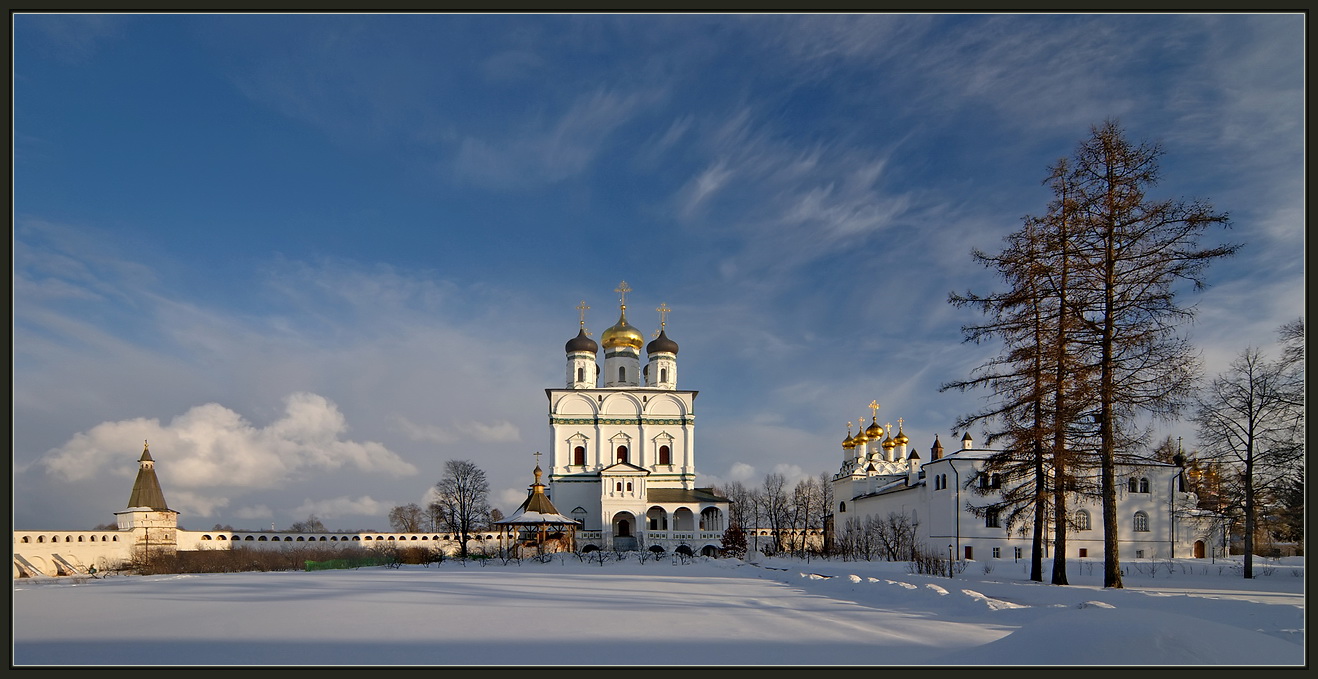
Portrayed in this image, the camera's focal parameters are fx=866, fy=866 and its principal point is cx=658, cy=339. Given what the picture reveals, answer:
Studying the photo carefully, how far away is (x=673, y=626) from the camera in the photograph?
1113cm

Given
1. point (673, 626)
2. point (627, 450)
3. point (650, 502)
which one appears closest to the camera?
point (673, 626)

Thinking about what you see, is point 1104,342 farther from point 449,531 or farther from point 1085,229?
point 449,531

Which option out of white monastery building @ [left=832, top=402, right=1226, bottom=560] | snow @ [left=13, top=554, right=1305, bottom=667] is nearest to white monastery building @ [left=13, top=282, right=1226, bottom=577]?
white monastery building @ [left=832, top=402, right=1226, bottom=560]

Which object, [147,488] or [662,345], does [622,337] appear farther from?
[147,488]

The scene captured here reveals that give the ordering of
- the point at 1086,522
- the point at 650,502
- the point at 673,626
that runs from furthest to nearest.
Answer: the point at 650,502 → the point at 1086,522 → the point at 673,626

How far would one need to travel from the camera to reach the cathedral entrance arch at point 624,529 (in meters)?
52.9

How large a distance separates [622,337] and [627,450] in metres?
8.50

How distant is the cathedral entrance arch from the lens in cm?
5294

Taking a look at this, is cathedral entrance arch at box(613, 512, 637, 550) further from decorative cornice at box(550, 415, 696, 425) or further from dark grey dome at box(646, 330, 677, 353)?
dark grey dome at box(646, 330, 677, 353)

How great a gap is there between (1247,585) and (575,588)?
46.2 ft

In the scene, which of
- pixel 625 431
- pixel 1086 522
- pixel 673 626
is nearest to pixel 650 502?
pixel 625 431

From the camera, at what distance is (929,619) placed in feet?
37.3

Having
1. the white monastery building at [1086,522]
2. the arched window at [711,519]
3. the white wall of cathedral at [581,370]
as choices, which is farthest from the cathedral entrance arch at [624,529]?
the white monastery building at [1086,522]

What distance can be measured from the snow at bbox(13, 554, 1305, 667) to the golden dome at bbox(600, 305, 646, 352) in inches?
1714
